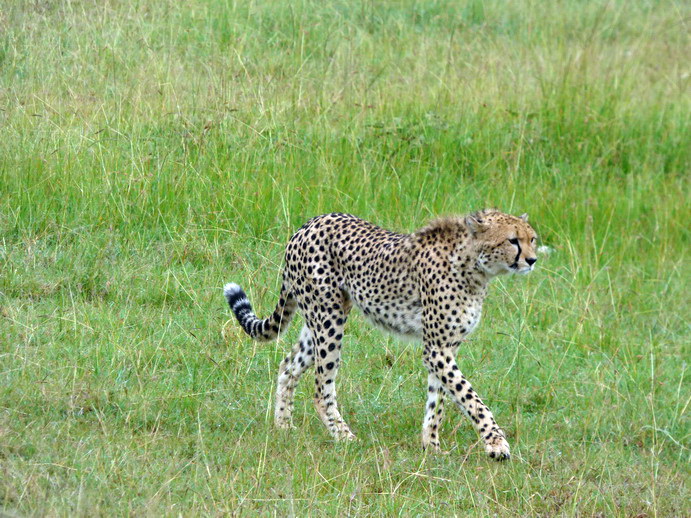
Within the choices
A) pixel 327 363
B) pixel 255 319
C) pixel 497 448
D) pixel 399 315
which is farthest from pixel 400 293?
pixel 497 448

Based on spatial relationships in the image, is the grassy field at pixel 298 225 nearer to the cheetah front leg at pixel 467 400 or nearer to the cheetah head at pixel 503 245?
the cheetah front leg at pixel 467 400

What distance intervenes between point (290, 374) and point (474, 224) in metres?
1.13

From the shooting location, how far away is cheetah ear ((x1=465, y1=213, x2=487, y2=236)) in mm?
4824

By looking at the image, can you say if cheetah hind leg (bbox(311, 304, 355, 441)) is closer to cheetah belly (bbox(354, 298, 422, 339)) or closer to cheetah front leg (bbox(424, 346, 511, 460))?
cheetah belly (bbox(354, 298, 422, 339))

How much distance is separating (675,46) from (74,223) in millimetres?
7033

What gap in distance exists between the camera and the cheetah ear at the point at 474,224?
4824 millimetres

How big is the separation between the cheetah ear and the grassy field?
0.96 meters

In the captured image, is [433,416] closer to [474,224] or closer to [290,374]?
[290,374]

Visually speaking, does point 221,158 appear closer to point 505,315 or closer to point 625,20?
point 505,315

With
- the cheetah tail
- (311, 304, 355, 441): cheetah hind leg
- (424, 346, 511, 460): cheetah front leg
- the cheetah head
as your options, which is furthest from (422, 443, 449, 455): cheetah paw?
the cheetah tail

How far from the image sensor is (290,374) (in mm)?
5109

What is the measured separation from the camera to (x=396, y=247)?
5078 millimetres

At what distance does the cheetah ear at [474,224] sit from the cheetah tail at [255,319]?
0.96 m

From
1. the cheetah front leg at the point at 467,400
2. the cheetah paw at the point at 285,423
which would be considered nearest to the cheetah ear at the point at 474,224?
the cheetah front leg at the point at 467,400
